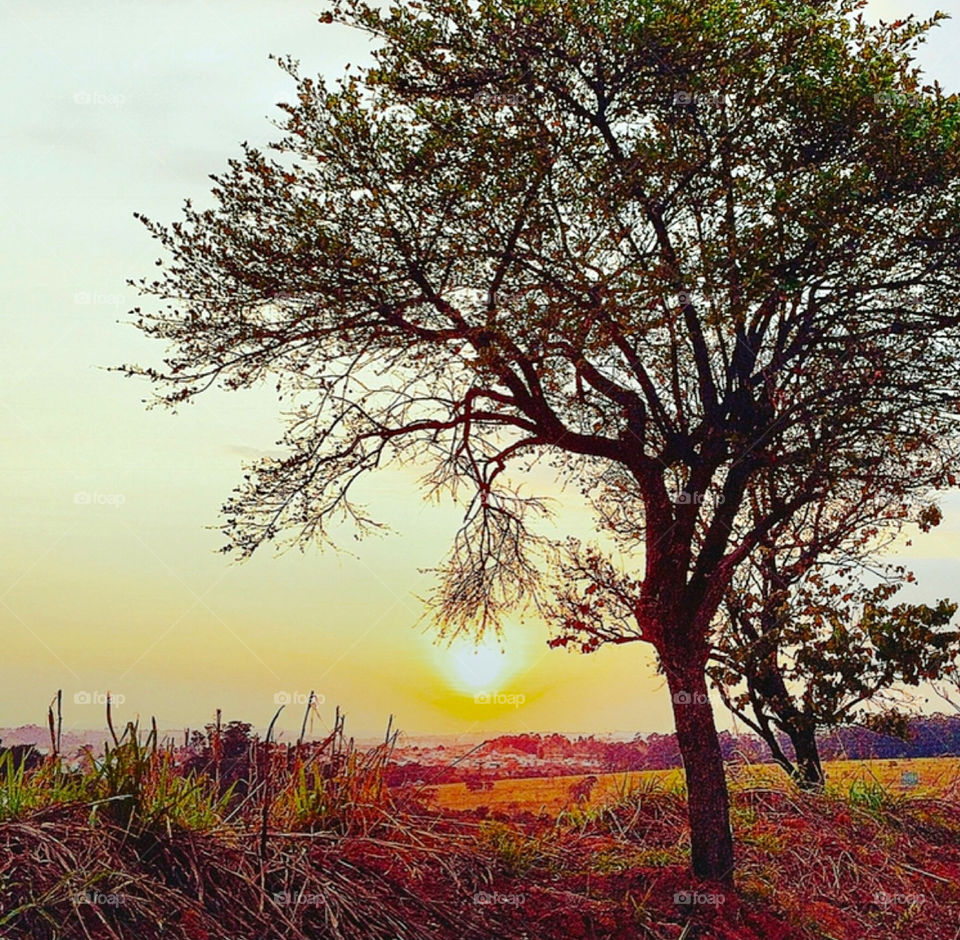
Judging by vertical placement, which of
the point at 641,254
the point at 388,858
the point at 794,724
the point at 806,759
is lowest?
the point at 388,858

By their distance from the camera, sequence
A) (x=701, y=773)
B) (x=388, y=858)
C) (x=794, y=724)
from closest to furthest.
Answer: (x=388, y=858)
(x=701, y=773)
(x=794, y=724)

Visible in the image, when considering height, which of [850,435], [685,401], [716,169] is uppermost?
[716,169]

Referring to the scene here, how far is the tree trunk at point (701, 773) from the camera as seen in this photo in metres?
9.94

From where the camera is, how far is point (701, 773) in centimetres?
1001

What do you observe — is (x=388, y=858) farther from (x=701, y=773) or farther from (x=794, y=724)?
(x=794, y=724)

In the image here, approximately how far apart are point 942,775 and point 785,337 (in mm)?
8067

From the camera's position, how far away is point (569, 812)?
486 inches

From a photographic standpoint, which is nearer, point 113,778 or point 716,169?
point 113,778

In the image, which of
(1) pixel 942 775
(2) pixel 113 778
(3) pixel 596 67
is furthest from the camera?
(1) pixel 942 775

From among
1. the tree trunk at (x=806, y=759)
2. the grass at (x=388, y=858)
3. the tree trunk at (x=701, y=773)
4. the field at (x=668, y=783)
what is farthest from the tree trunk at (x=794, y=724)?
the tree trunk at (x=701, y=773)

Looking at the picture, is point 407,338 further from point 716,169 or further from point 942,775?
point 942,775

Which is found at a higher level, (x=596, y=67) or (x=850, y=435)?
(x=596, y=67)

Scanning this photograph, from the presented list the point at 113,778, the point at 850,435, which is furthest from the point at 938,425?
the point at 113,778

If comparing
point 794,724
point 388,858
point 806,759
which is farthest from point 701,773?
point 806,759
